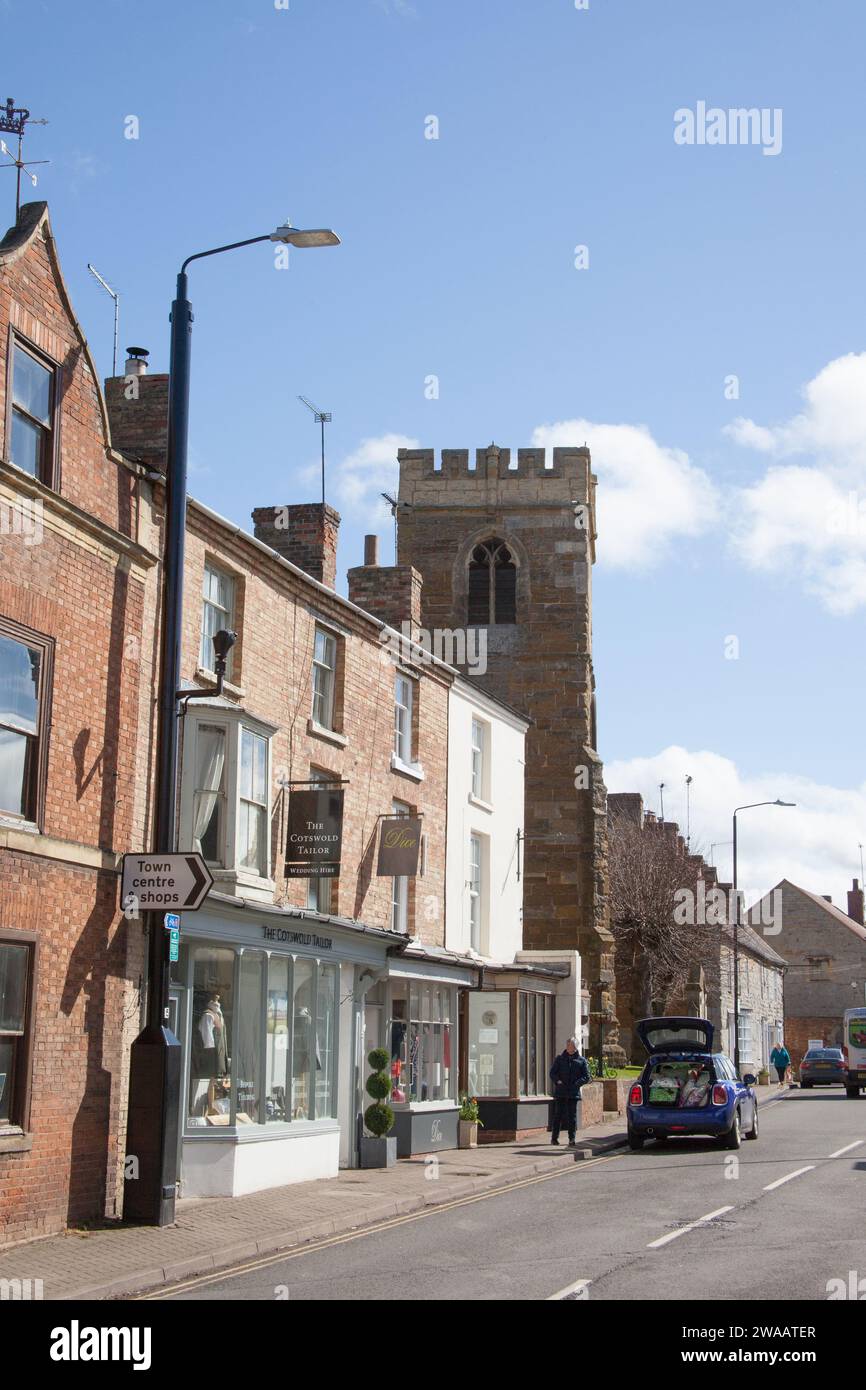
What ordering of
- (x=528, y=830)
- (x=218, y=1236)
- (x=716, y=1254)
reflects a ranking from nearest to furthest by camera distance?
(x=716, y=1254), (x=218, y=1236), (x=528, y=830)

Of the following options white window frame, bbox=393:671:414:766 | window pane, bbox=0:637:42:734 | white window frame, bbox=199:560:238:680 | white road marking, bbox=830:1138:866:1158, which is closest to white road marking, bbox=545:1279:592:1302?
window pane, bbox=0:637:42:734

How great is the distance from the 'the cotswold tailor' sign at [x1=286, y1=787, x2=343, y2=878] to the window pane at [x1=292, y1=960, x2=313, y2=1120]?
50.2 inches

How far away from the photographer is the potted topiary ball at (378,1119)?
22375 millimetres

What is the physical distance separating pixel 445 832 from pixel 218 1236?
14.1 m

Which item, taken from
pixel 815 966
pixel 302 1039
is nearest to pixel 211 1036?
pixel 302 1039

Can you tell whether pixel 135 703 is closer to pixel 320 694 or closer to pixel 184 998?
pixel 184 998

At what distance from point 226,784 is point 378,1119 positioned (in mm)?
6623

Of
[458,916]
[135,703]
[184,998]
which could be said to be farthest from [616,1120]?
[135,703]

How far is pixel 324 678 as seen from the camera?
23453 millimetres

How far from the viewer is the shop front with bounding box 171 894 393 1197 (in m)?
18.0

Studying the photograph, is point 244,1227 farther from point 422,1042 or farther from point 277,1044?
point 422,1042

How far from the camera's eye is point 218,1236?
14422 millimetres

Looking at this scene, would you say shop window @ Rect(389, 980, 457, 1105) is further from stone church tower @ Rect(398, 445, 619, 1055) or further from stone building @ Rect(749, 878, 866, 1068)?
stone building @ Rect(749, 878, 866, 1068)

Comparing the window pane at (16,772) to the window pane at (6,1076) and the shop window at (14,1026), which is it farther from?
the window pane at (6,1076)
